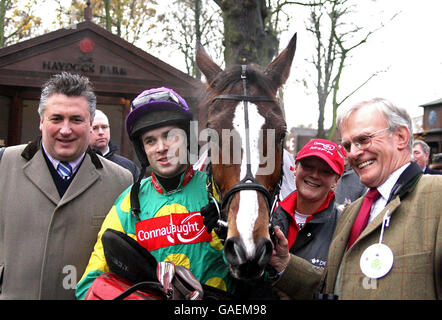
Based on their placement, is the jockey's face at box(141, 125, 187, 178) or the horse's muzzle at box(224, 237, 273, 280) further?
the jockey's face at box(141, 125, 187, 178)

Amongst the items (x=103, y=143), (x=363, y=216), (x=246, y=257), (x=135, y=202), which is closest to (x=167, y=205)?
(x=135, y=202)

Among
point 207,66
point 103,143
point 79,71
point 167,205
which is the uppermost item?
point 79,71

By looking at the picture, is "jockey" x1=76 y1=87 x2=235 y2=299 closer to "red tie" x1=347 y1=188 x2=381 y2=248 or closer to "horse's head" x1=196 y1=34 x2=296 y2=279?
"horse's head" x1=196 y1=34 x2=296 y2=279

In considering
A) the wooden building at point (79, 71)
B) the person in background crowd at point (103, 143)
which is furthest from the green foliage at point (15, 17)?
the person in background crowd at point (103, 143)

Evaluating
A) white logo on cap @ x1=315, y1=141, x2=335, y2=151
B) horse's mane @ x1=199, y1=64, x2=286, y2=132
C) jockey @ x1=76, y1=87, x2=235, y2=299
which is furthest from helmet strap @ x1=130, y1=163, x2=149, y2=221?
white logo on cap @ x1=315, y1=141, x2=335, y2=151

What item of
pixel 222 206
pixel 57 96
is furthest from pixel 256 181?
pixel 57 96

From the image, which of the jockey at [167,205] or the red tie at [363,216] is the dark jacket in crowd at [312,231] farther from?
the jockey at [167,205]

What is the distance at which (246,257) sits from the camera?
1.67 m

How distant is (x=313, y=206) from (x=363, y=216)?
1.66ft

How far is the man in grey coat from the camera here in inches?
91.9

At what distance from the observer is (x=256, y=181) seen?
190 centimetres

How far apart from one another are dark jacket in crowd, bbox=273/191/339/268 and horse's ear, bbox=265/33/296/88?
2.78ft

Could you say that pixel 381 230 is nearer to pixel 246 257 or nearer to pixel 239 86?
pixel 246 257

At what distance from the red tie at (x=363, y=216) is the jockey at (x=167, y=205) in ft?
2.36
